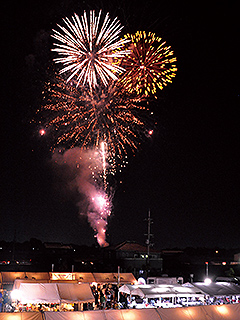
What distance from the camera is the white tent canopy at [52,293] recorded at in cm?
1598

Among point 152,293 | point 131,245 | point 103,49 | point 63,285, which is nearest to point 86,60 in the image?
point 103,49

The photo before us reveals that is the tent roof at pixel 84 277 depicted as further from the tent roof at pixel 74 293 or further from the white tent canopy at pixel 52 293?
the white tent canopy at pixel 52 293

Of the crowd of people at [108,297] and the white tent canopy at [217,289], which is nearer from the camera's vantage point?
the crowd of people at [108,297]

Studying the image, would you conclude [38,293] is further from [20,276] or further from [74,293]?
[20,276]

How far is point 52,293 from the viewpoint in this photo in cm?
1645

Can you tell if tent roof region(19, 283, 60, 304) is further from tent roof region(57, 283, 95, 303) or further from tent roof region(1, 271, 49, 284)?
tent roof region(1, 271, 49, 284)

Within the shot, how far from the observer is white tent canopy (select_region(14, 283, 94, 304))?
1598 cm

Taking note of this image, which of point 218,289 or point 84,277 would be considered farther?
point 84,277

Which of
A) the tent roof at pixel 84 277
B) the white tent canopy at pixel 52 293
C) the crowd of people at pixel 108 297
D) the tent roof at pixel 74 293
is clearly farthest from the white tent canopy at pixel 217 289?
the white tent canopy at pixel 52 293

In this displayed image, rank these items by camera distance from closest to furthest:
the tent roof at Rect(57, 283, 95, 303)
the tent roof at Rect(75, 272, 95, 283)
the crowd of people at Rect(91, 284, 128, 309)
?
the tent roof at Rect(57, 283, 95, 303) < the crowd of people at Rect(91, 284, 128, 309) < the tent roof at Rect(75, 272, 95, 283)

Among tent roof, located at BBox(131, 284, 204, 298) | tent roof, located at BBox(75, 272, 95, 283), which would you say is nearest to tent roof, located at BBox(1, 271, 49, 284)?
tent roof, located at BBox(75, 272, 95, 283)

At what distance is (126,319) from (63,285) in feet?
22.6

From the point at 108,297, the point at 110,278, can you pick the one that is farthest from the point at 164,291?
the point at 110,278

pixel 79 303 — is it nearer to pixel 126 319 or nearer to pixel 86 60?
pixel 126 319
